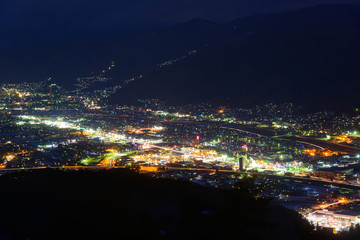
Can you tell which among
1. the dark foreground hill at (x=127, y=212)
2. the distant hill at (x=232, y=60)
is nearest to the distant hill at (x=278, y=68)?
the distant hill at (x=232, y=60)

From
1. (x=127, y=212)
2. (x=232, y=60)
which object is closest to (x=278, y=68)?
(x=232, y=60)

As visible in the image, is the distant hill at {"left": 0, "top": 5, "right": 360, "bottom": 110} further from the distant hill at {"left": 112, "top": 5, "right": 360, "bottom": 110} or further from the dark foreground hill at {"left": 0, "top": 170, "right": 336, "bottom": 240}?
the dark foreground hill at {"left": 0, "top": 170, "right": 336, "bottom": 240}

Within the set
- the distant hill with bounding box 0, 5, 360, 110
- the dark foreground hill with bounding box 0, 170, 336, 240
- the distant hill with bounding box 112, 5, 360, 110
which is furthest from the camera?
the distant hill with bounding box 0, 5, 360, 110

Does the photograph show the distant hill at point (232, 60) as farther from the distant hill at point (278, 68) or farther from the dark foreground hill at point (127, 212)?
the dark foreground hill at point (127, 212)

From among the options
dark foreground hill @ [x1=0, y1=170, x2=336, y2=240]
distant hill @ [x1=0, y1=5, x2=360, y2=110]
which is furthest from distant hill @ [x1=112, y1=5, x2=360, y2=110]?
dark foreground hill @ [x1=0, y1=170, x2=336, y2=240]

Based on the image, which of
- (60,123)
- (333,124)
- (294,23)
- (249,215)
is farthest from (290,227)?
(294,23)

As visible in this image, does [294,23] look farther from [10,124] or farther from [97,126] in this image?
[10,124]
